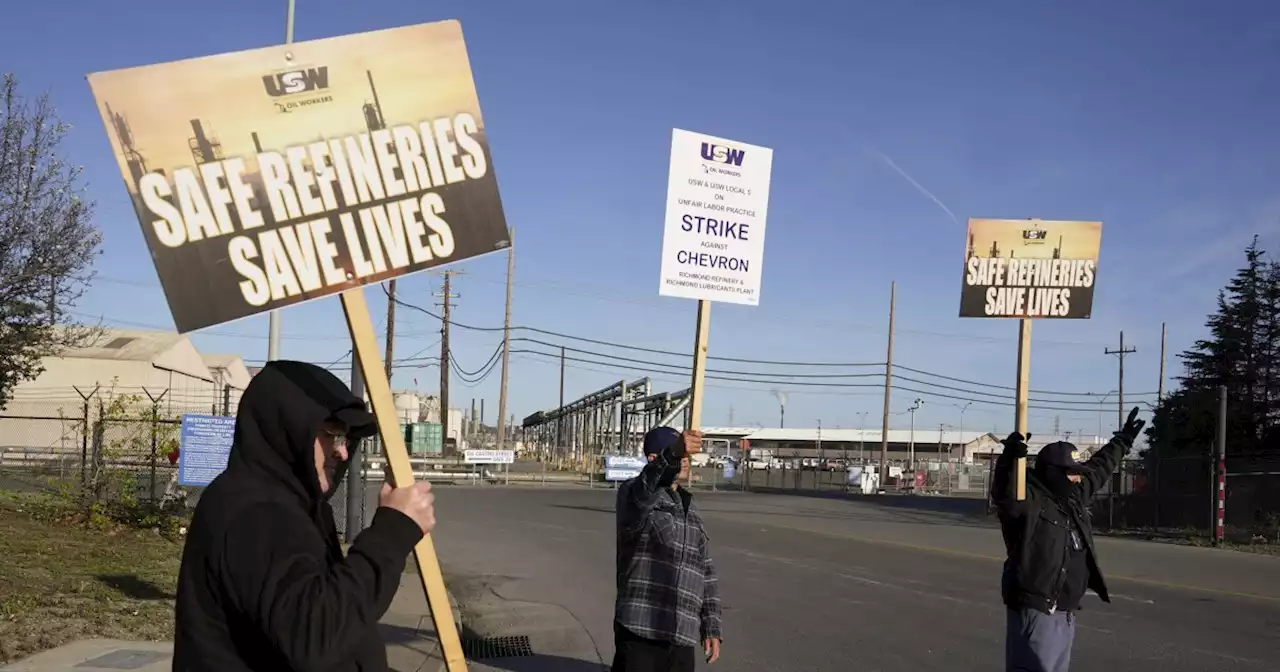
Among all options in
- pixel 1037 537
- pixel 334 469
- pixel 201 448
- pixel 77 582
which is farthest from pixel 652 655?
pixel 201 448

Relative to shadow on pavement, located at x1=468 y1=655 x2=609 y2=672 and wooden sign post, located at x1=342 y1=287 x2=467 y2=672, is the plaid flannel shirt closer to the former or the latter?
wooden sign post, located at x1=342 y1=287 x2=467 y2=672

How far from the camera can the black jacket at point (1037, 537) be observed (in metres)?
5.58

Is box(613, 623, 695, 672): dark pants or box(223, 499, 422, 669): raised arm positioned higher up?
box(223, 499, 422, 669): raised arm

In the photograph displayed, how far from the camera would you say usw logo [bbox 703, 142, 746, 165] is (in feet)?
18.0

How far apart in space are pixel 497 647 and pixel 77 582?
13.6ft

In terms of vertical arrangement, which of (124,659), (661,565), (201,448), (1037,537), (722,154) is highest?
(722,154)

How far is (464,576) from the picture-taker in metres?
14.7

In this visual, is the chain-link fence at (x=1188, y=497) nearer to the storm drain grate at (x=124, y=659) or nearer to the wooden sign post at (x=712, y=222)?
the wooden sign post at (x=712, y=222)

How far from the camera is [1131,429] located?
6.84 meters

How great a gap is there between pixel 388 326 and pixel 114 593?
116 ft

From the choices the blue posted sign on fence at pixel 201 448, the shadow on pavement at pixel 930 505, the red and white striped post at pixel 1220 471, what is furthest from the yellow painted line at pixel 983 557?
the blue posted sign on fence at pixel 201 448

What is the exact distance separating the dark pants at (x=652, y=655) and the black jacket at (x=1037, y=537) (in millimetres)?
1885

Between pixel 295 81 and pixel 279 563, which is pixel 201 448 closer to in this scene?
pixel 295 81

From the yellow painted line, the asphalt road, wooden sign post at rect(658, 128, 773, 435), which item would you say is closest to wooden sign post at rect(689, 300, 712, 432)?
wooden sign post at rect(658, 128, 773, 435)
